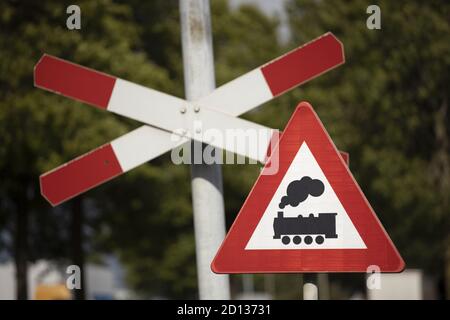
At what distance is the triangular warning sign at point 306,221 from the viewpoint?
161 inches

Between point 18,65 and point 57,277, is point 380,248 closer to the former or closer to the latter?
point 18,65

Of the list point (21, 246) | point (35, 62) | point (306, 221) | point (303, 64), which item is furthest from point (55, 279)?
point (306, 221)

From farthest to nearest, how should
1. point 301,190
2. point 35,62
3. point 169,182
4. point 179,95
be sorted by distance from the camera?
point 169,182
point 179,95
point 35,62
point 301,190

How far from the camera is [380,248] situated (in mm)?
4117

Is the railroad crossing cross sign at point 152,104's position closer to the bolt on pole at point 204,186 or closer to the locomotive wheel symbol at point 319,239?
the bolt on pole at point 204,186

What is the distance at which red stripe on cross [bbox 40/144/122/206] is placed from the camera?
4855 mm

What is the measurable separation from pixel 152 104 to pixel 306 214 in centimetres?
110

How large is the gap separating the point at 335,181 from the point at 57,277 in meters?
37.9

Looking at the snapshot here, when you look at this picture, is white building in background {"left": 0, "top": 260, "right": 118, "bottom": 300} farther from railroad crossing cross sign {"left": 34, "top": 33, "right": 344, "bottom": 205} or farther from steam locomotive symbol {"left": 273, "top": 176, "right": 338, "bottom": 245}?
steam locomotive symbol {"left": 273, "top": 176, "right": 338, "bottom": 245}

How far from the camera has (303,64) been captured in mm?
4824

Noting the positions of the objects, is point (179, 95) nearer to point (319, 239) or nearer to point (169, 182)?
point (169, 182)

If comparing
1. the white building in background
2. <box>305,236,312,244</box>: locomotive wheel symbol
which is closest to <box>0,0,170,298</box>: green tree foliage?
<box>305,236,312,244</box>: locomotive wheel symbol

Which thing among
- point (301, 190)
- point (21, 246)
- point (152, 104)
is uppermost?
point (21, 246)

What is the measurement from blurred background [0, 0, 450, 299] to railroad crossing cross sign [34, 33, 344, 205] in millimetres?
→ 11613
